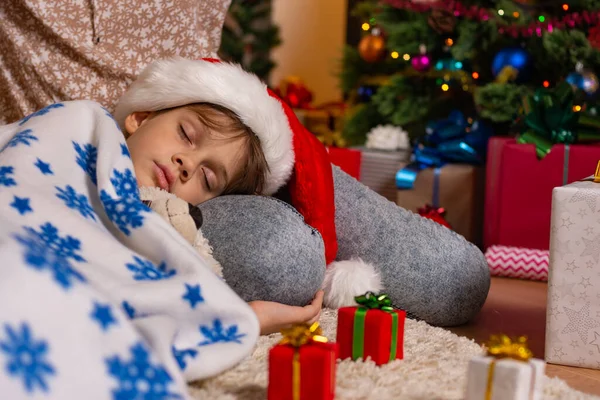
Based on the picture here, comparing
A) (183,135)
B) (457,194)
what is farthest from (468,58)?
(183,135)

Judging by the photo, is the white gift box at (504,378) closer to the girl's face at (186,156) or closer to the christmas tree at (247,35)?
the girl's face at (186,156)

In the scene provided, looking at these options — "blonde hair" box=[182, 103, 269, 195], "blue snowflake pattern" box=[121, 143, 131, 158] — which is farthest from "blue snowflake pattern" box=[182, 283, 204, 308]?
"blonde hair" box=[182, 103, 269, 195]

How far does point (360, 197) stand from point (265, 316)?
0.48 meters

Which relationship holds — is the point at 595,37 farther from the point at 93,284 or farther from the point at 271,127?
the point at 93,284

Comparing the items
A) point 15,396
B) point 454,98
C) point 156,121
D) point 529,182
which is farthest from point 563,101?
point 15,396

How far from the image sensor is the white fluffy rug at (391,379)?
1039mm

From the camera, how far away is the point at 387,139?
8.86 ft

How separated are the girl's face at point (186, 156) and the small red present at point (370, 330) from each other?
37cm

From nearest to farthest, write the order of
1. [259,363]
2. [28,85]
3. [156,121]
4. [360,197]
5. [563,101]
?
[259,363] → [156,121] → [360,197] → [28,85] → [563,101]

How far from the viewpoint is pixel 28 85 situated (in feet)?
5.75

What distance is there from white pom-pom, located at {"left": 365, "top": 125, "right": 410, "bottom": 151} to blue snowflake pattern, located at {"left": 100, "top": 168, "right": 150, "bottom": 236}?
5.12 feet

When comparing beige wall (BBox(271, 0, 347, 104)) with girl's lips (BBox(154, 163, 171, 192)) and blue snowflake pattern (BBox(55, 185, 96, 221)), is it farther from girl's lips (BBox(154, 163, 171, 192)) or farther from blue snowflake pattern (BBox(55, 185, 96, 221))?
blue snowflake pattern (BBox(55, 185, 96, 221))

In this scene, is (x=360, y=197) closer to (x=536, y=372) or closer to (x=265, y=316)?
(x=265, y=316)

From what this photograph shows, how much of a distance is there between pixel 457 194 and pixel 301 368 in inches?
64.2
